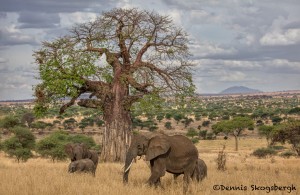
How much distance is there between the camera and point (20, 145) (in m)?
36.1

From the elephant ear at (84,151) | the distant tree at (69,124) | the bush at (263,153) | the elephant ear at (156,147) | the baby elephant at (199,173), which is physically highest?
the elephant ear at (156,147)

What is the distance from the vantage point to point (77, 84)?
907 inches

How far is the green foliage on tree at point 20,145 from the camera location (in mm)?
35041

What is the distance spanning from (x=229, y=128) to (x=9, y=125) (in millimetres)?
29928

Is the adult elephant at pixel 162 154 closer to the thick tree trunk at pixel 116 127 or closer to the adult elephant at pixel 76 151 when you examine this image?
the adult elephant at pixel 76 151

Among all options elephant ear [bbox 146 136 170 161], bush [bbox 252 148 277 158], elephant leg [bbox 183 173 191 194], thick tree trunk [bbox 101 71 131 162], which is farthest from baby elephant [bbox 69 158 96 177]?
bush [bbox 252 148 277 158]

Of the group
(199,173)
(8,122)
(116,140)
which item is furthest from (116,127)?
(8,122)

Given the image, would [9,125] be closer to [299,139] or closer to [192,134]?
[299,139]

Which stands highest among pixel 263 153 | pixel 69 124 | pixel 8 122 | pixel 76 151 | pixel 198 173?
pixel 8 122

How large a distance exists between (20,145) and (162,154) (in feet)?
86.0

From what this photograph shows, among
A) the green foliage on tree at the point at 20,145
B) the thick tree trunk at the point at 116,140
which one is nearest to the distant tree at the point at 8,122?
the green foliage on tree at the point at 20,145

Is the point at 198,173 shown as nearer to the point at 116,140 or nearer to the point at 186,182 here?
the point at 186,182

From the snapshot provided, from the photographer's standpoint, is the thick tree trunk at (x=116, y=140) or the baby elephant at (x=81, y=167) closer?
the baby elephant at (x=81, y=167)

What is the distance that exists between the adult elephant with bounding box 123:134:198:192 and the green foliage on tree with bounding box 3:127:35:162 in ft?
79.1
